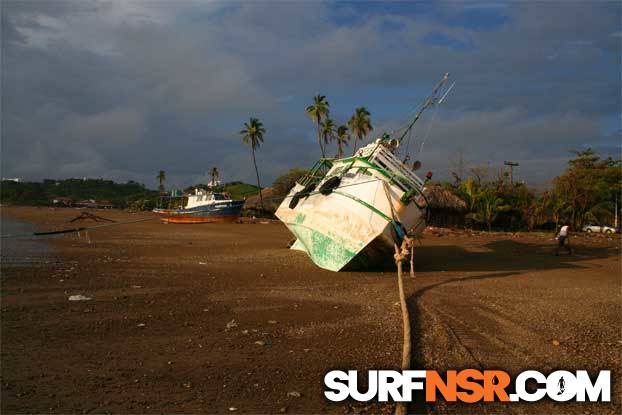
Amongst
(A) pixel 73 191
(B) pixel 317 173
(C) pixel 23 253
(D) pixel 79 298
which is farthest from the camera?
(A) pixel 73 191

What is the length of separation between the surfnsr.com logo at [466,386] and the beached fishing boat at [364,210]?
258 inches

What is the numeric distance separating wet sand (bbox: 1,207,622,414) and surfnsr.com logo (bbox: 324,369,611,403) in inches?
6.4

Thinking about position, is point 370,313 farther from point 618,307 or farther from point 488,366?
point 618,307

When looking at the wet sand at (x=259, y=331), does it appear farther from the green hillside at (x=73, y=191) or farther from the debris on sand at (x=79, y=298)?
the green hillside at (x=73, y=191)

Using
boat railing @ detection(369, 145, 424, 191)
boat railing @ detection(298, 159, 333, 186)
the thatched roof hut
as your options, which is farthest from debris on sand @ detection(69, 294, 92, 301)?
the thatched roof hut

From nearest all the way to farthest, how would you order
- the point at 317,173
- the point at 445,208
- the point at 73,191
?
1. the point at 317,173
2. the point at 445,208
3. the point at 73,191

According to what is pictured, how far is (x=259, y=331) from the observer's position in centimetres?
681

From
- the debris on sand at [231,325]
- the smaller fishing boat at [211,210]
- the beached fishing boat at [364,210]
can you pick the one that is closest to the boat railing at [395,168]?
the beached fishing boat at [364,210]

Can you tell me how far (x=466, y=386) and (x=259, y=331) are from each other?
2967mm

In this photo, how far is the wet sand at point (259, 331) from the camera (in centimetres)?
465

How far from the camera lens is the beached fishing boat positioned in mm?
12023

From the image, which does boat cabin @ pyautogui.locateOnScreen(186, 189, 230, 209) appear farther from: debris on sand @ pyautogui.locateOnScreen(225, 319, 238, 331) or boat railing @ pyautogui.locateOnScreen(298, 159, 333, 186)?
debris on sand @ pyautogui.locateOnScreen(225, 319, 238, 331)

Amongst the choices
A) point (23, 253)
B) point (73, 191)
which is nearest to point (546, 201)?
point (23, 253)

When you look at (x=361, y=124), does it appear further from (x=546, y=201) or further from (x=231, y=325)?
(x=231, y=325)
